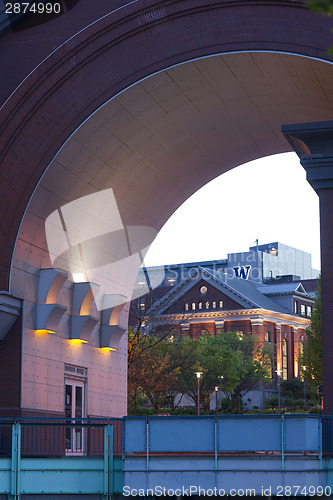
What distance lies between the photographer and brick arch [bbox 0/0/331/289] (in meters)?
21.2

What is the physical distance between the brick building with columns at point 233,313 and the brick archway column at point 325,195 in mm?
82769

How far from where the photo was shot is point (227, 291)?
10756cm

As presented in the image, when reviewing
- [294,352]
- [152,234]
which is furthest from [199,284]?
[152,234]

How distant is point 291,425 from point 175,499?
343cm

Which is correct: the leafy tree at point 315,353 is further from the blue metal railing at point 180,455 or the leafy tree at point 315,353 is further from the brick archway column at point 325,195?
the blue metal railing at point 180,455

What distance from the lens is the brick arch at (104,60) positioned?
21.2m

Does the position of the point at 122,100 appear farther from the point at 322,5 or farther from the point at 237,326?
the point at 237,326

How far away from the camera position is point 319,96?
22938 mm

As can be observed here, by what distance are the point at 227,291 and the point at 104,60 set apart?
86.2 metres

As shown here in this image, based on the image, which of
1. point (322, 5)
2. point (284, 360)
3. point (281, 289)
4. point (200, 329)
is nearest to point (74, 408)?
point (322, 5)

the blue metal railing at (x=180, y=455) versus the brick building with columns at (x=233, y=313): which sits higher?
the brick building with columns at (x=233, y=313)

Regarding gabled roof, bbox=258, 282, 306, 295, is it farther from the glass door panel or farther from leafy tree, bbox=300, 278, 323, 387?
the glass door panel

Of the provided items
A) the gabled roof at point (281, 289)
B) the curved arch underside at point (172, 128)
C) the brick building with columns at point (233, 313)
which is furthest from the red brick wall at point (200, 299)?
the curved arch underside at point (172, 128)

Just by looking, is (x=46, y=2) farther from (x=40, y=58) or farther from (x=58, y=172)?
(x=58, y=172)
